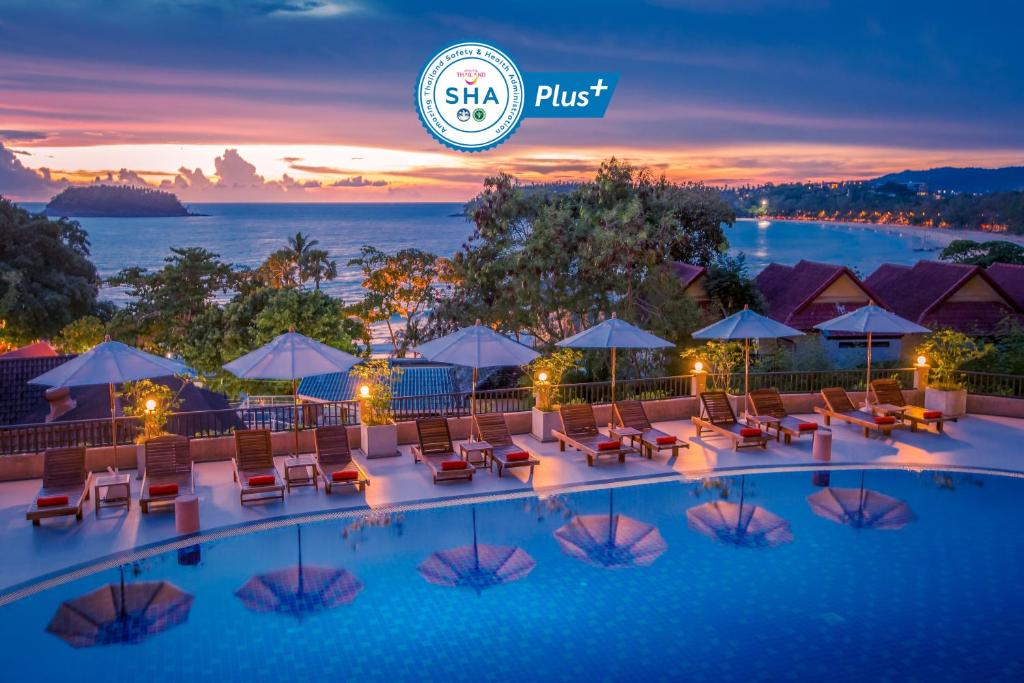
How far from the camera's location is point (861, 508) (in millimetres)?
12672

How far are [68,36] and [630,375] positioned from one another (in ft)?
77.9

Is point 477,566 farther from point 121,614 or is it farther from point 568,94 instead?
point 568,94

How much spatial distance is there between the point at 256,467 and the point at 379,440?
2.41 metres

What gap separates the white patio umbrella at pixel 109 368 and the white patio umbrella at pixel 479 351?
172 inches

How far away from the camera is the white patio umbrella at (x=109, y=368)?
12141 millimetres

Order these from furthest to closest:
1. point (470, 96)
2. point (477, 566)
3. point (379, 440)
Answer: point (470, 96) < point (379, 440) < point (477, 566)

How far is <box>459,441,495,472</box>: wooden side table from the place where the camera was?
45.9 ft

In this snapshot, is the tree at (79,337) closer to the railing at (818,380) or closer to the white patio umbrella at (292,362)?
the white patio umbrella at (292,362)

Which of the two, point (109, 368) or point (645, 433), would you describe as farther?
point (645, 433)

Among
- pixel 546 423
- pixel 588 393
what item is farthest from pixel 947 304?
pixel 546 423


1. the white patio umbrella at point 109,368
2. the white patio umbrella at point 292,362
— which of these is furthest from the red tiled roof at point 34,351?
the white patio umbrella at point 292,362

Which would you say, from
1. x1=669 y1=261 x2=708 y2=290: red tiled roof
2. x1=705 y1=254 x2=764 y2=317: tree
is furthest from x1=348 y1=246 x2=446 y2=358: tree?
x1=705 y1=254 x2=764 y2=317: tree

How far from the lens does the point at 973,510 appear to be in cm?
1266

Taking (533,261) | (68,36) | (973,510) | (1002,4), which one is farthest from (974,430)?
(68,36)
